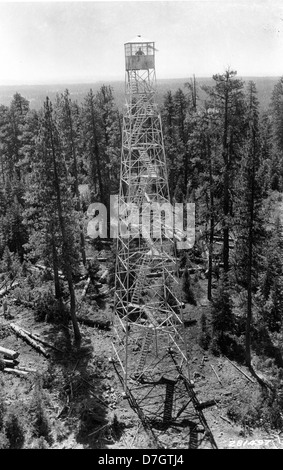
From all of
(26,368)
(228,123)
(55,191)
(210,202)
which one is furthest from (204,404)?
(228,123)

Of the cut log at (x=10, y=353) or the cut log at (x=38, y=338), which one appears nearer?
the cut log at (x=10, y=353)

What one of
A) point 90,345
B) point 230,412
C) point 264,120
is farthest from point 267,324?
point 264,120

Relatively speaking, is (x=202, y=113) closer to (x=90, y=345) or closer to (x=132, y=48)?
(x=132, y=48)

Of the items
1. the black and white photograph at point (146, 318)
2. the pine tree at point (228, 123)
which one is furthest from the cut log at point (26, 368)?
the pine tree at point (228, 123)

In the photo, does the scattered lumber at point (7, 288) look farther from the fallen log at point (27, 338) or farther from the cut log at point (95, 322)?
the cut log at point (95, 322)
